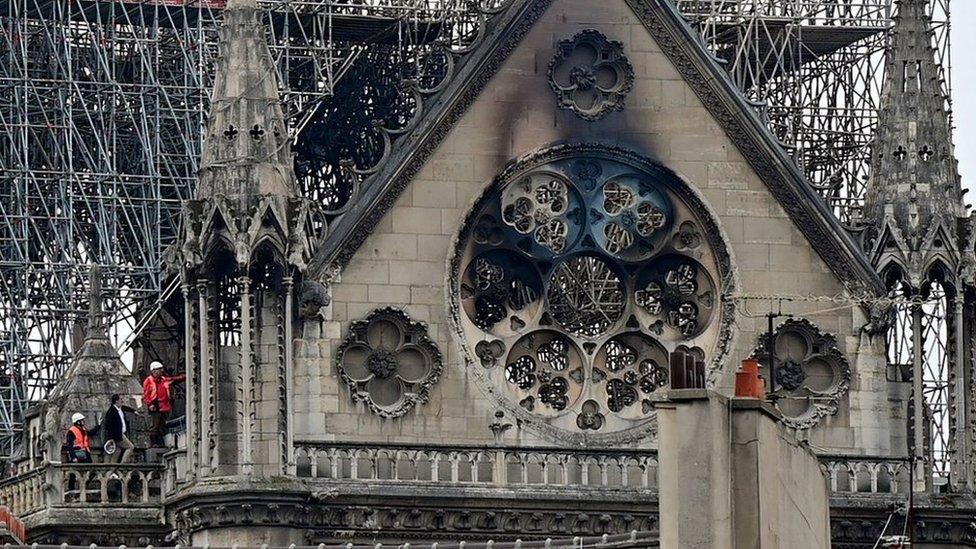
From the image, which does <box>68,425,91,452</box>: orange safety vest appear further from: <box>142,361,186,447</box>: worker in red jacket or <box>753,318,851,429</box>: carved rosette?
<box>753,318,851,429</box>: carved rosette

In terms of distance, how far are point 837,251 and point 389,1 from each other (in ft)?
43.8

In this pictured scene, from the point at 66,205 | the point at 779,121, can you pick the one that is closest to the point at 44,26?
the point at 66,205

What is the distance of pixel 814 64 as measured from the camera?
9825cm

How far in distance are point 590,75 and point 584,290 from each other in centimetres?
347

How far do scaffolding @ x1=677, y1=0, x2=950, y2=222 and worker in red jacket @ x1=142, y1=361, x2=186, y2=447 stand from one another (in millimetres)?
15234

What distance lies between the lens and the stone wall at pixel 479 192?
265ft

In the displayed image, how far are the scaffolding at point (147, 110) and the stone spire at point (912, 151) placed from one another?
6.93 m

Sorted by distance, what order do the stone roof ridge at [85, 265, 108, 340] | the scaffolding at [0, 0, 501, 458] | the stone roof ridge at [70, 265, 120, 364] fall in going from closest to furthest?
the stone roof ridge at [85, 265, 108, 340], the stone roof ridge at [70, 265, 120, 364], the scaffolding at [0, 0, 501, 458]

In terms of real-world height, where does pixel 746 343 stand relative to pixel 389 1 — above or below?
below

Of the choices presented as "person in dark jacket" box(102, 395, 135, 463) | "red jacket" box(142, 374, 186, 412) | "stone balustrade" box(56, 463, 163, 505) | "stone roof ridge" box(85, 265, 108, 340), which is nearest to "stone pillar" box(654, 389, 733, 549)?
"stone balustrade" box(56, 463, 163, 505)

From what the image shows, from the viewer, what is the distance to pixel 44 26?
307 feet

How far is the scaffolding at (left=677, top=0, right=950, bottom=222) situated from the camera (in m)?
95.0

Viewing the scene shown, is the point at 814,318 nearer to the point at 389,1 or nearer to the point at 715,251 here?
the point at 715,251

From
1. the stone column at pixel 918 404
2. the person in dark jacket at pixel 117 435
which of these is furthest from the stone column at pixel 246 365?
the stone column at pixel 918 404
